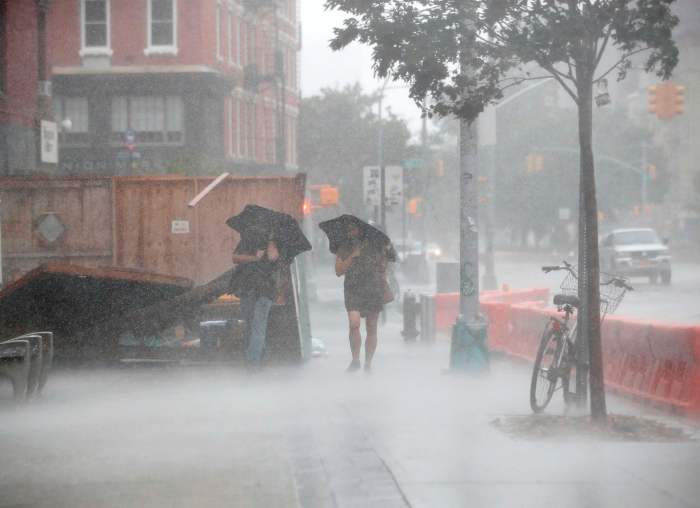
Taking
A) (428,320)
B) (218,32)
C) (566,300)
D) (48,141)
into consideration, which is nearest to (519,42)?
(566,300)

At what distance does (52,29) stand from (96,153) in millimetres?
4390

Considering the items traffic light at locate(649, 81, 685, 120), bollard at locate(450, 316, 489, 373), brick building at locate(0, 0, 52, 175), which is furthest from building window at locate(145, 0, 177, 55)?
bollard at locate(450, 316, 489, 373)

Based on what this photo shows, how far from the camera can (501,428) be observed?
33.0 feet

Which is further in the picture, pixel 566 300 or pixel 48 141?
pixel 48 141

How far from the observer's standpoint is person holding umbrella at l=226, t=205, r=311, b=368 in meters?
13.8

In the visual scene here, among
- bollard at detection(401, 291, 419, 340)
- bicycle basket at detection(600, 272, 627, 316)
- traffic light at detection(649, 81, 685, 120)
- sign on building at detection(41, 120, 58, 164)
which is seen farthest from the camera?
traffic light at detection(649, 81, 685, 120)

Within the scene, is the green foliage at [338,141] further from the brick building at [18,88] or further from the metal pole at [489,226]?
the brick building at [18,88]

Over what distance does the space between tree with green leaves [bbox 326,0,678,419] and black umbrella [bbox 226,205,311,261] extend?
13.3 feet

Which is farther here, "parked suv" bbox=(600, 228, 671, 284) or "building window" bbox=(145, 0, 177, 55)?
"building window" bbox=(145, 0, 177, 55)

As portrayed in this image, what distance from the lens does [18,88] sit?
88.2 ft

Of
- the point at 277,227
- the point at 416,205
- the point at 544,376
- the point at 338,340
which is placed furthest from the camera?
the point at 416,205

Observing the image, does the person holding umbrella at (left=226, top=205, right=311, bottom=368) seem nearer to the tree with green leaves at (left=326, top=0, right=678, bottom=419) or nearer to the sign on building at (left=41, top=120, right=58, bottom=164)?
the tree with green leaves at (left=326, top=0, right=678, bottom=419)

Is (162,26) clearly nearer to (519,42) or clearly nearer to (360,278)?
(360,278)

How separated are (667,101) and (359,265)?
728 inches
